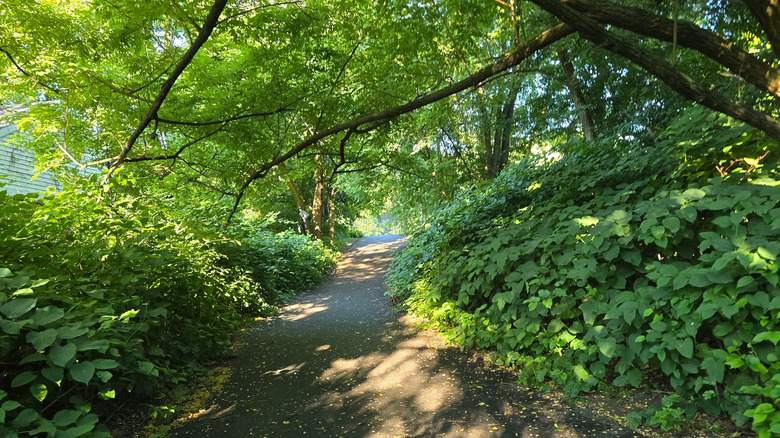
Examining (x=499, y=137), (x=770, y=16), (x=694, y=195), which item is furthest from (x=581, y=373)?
(x=499, y=137)

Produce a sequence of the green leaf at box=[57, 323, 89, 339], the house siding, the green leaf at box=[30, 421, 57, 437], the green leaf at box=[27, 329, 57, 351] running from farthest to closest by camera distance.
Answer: the house siding < the green leaf at box=[57, 323, 89, 339] < the green leaf at box=[27, 329, 57, 351] < the green leaf at box=[30, 421, 57, 437]

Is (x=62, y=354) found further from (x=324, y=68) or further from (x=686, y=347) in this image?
(x=324, y=68)

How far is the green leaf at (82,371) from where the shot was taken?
2.07 meters

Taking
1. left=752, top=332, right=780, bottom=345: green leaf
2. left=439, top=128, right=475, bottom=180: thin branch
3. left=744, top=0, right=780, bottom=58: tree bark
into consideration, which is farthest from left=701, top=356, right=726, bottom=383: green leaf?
left=439, top=128, right=475, bottom=180: thin branch

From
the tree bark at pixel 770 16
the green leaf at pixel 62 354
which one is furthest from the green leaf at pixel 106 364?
the tree bark at pixel 770 16

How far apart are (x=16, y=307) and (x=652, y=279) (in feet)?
12.7

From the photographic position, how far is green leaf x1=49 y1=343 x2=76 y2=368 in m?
2.03

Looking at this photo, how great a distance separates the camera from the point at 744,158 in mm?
3166

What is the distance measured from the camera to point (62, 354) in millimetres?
2078

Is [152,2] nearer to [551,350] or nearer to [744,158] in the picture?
[551,350]

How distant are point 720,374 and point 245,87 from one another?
19.7 feet

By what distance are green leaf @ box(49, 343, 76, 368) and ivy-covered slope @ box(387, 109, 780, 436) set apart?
313cm

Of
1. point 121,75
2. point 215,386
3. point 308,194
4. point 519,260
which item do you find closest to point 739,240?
point 519,260

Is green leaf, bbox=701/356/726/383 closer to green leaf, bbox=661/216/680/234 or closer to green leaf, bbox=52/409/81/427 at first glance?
green leaf, bbox=661/216/680/234
